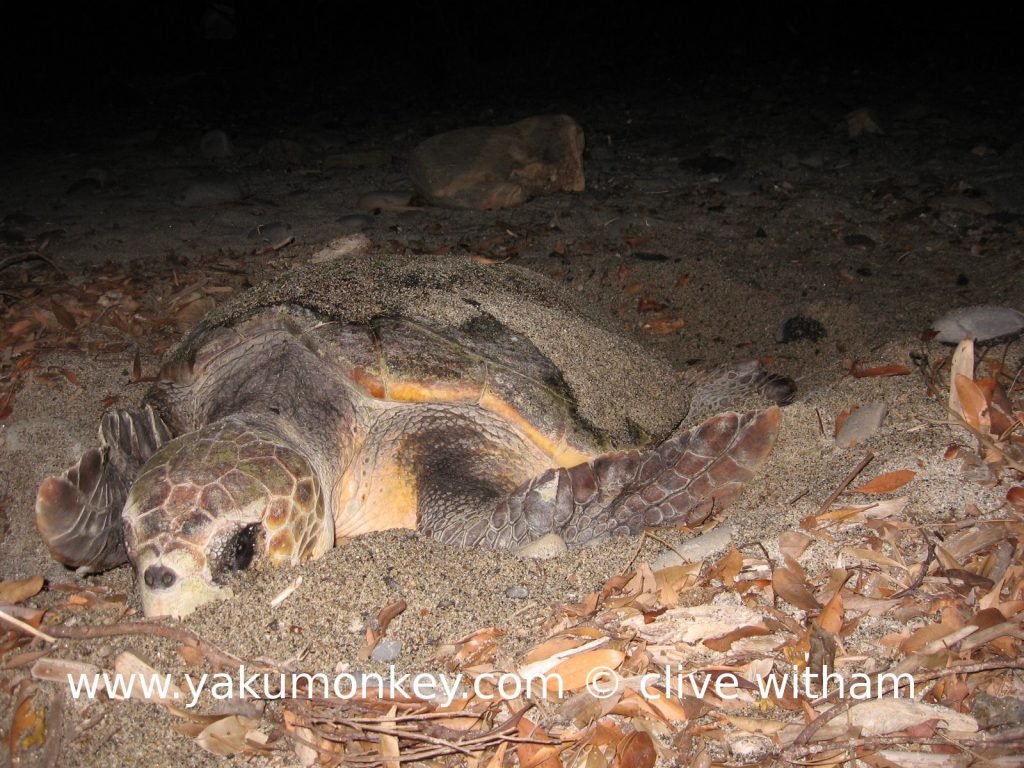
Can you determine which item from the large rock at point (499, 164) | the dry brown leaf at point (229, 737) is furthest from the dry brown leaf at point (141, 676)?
the large rock at point (499, 164)

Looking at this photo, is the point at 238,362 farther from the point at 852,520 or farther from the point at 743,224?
the point at 743,224

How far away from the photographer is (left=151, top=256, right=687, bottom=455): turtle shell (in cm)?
252

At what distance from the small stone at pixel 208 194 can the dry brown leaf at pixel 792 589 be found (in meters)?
5.29

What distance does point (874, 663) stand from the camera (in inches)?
63.7

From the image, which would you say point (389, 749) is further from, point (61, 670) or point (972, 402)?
point (972, 402)

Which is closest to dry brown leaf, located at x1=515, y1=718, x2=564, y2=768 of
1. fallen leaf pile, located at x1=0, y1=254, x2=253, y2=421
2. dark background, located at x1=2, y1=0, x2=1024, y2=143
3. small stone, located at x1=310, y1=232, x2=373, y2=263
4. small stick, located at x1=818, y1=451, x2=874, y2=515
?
small stick, located at x1=818, y1=451, x2=874, y2=515

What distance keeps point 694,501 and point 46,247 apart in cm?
456

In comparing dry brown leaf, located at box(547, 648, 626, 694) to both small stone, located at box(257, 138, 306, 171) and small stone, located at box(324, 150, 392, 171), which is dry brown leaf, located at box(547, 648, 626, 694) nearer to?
small stone, located at box(324, 150, 392, 171)

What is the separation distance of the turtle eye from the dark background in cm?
815

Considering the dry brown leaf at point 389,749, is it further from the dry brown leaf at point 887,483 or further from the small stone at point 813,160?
the small stone at point 813,160

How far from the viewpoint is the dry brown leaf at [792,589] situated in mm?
1808

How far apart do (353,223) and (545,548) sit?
367cm

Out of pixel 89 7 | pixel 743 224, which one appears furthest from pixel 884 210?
pixel 89 7

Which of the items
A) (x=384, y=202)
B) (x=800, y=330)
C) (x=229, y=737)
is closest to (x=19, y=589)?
(x=229, y=737)
